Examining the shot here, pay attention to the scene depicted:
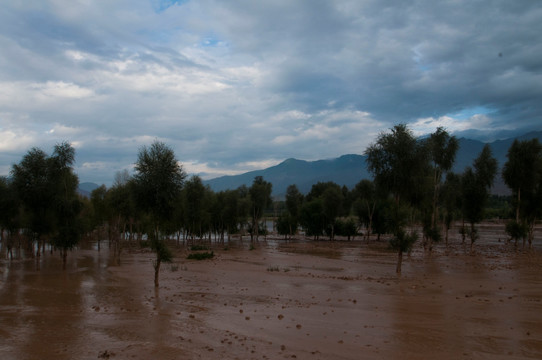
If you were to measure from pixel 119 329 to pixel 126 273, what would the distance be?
15.6 meters

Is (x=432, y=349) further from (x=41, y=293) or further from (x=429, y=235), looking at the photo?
(x=429, y=235)

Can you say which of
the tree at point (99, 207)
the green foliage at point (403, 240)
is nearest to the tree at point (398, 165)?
the green foliage at point (403, 240)

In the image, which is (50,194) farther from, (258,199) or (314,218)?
(314,218)

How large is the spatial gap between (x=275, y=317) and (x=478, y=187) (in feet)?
115

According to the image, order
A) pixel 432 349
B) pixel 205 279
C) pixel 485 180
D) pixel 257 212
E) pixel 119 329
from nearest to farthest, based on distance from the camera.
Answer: pixel 432 349
pixel 119 329
pixel 205 279
pixel 485 180
pixel 257 212

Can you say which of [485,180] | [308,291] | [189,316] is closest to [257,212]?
[485,180]

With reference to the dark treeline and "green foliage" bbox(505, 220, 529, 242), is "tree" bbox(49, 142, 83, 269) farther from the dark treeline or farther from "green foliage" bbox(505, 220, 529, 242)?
"green foliage" bbox(505, 220, 529, 242)

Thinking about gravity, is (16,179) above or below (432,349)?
above

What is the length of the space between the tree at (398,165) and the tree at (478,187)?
1948cm

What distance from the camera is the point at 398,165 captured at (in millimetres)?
22672

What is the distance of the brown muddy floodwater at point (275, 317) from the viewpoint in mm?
8922

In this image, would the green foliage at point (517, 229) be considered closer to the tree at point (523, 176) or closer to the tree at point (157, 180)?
the tree at point (523, 176)

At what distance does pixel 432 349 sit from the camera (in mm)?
8852

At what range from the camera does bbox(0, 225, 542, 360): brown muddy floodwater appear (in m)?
8.92
